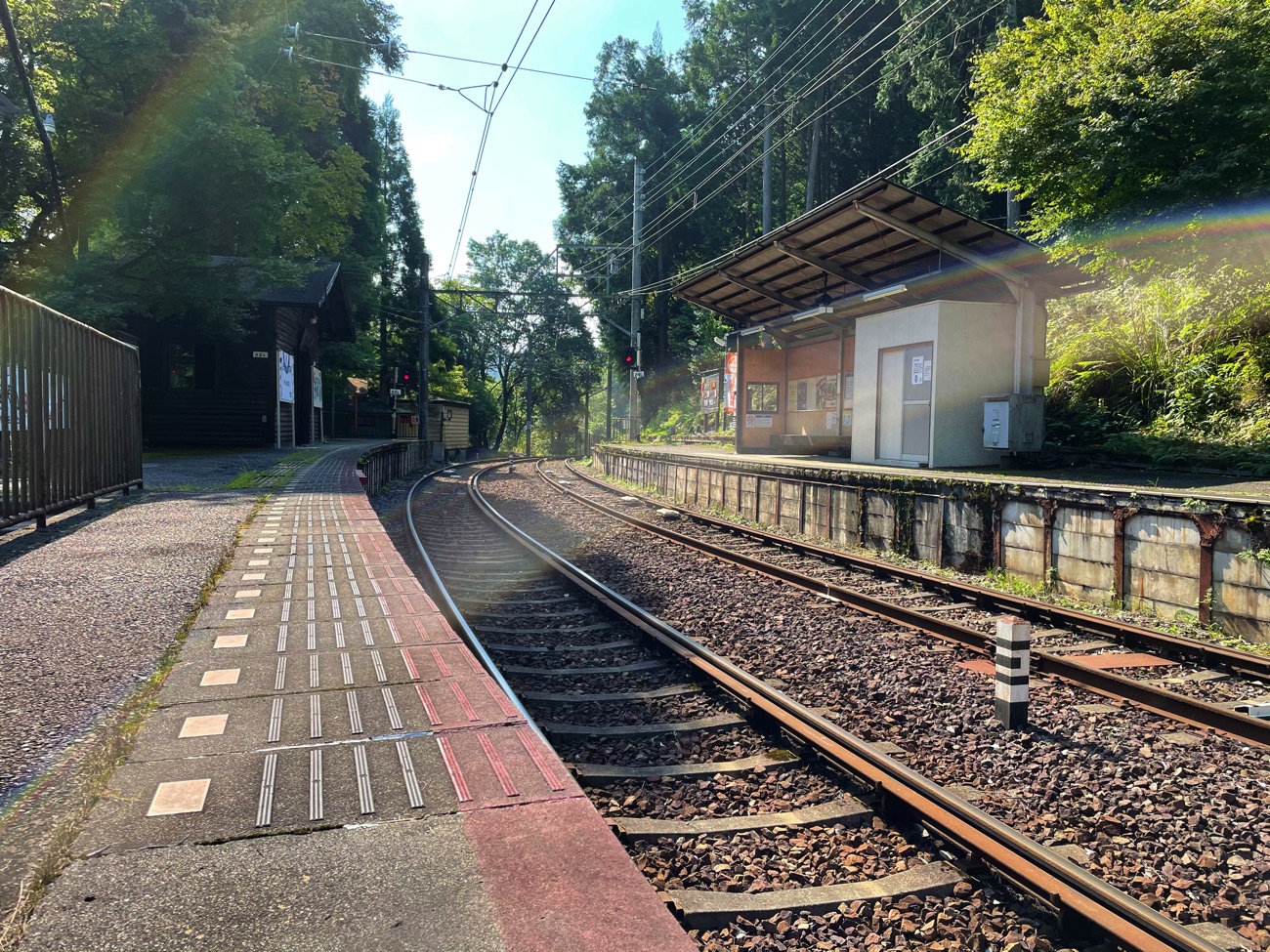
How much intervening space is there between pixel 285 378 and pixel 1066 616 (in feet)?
86.1

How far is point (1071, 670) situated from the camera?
5.64m

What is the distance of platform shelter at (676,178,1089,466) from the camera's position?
41.5ft

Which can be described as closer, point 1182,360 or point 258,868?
point 258,868

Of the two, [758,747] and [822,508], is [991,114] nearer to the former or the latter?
[822,508]

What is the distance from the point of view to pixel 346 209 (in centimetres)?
3206

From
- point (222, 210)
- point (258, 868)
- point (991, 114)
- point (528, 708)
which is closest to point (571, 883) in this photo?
point (258, 868)

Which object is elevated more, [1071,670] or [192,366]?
[192,366]

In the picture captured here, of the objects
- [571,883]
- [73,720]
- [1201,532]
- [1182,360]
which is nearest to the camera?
[571,883]

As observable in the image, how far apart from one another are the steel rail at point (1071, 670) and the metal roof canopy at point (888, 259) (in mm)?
6407

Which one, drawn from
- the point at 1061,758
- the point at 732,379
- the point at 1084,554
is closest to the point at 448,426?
the point at 732,379

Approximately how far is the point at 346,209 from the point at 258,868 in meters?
33.7

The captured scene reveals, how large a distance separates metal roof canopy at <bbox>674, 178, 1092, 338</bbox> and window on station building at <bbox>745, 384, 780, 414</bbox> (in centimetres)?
284

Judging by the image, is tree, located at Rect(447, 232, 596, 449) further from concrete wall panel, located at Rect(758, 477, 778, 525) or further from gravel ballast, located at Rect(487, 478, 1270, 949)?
gravel ballast, located at Rect(487, 478, 1270, 949)

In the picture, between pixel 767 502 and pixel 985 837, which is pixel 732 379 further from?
pixel 985 837
